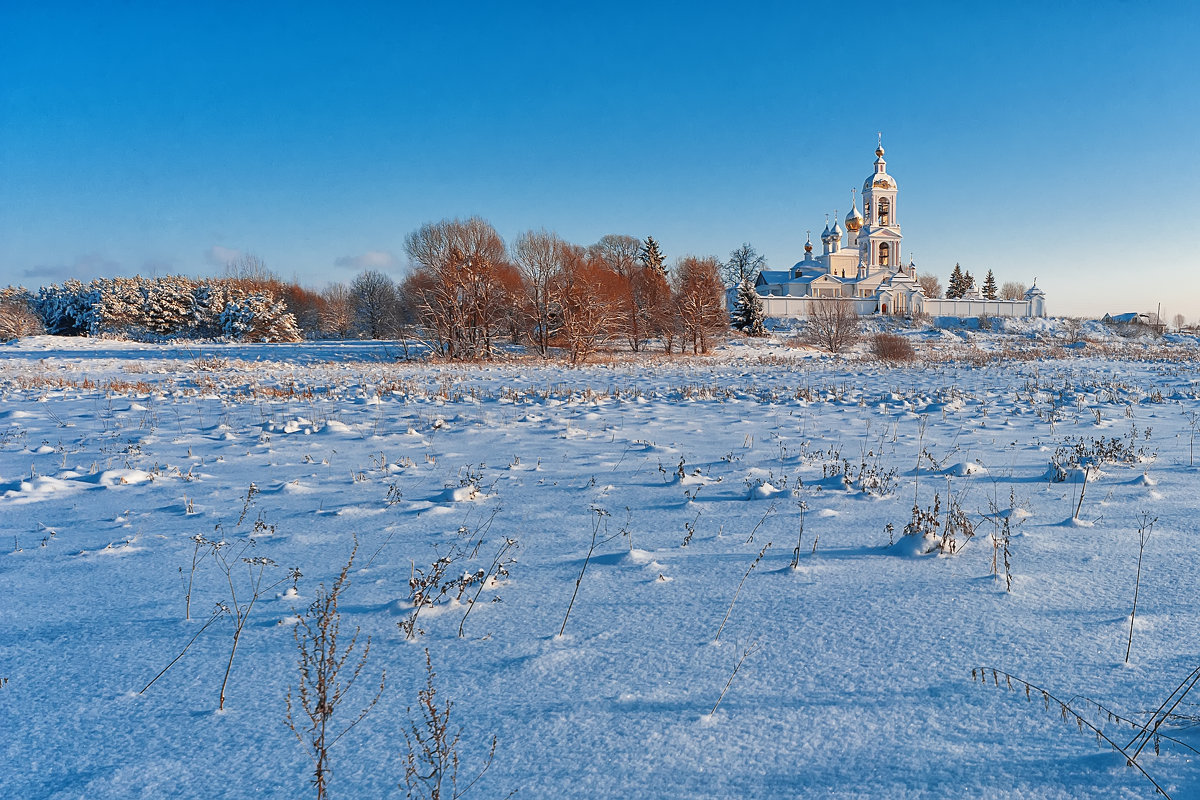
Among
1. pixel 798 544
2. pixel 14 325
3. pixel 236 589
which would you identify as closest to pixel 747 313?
pixel 798 544

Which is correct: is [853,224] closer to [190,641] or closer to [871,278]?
[871,278]

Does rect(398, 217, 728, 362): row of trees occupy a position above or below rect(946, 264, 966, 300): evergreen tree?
below

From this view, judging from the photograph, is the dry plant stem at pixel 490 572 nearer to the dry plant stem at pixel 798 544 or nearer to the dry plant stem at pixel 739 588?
the dry plant stem at pixel 739 588

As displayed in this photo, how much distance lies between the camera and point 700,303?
114ft

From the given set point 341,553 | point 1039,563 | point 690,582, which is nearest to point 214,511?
point 341,553

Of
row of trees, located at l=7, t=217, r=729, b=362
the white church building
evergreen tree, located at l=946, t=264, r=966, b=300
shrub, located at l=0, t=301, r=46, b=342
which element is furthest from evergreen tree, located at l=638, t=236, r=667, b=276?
evergreen tree, located at l=946, t=264, r=966, b=300

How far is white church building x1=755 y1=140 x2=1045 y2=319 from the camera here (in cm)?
6806

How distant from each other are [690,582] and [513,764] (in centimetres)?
154

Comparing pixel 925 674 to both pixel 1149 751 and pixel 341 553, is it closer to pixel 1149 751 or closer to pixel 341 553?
pixel 1149 751

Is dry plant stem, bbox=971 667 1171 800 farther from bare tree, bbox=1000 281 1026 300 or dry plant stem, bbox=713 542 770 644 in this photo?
bare tree, bbox=1000 281 1026 300

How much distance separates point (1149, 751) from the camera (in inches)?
69.2

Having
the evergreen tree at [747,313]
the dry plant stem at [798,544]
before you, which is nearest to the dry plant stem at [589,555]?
the dry plant stem at [798,544]

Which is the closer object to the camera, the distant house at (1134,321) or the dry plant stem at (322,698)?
the dry plant stem at (322,698)

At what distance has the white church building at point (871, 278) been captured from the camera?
223 feet
